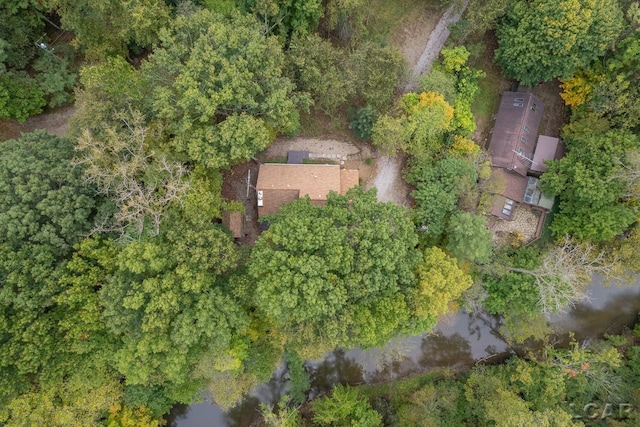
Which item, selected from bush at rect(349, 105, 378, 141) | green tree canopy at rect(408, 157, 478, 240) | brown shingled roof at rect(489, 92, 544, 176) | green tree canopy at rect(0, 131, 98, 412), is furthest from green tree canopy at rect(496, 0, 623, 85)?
green tree canopy at rect(0, 131, 98, 412)

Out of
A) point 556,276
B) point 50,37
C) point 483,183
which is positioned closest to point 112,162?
point 50,37

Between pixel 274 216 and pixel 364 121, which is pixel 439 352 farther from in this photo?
pixel 364 121

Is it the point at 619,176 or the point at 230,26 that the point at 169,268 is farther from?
the point at 619,176

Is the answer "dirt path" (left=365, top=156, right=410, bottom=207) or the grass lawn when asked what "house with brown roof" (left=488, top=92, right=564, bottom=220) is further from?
the grass lawn

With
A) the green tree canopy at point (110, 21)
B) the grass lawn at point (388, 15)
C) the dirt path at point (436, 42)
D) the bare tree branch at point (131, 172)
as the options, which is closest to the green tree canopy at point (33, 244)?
the bare tree branch at point (131, 172)

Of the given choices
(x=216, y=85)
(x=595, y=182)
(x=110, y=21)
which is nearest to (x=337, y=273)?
(x=216, y=85)

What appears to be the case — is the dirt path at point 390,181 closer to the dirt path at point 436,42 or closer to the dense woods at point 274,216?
the dense woods at point 274,216
